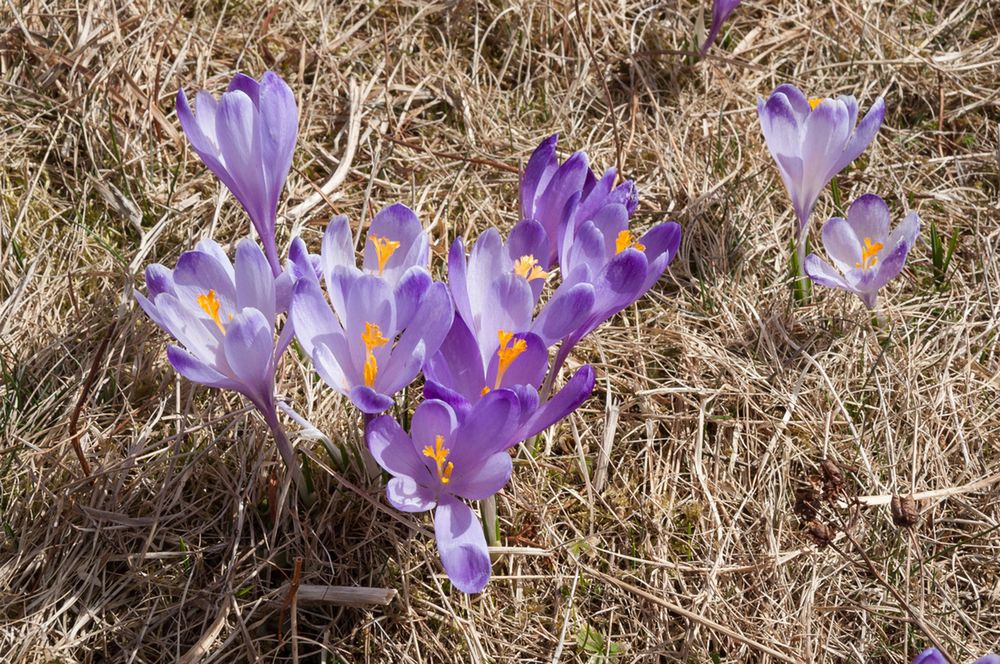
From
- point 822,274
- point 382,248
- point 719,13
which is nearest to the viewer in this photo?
point 382,248

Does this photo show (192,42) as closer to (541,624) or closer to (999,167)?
(541,624)

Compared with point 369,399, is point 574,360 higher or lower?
lower

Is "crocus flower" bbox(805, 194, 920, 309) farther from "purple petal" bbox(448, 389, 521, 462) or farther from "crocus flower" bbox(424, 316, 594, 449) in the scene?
"purple petal" bbox(448, 389, 521, 462)

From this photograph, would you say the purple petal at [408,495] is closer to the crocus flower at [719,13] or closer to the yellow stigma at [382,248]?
the yellow stigma at [382,248]

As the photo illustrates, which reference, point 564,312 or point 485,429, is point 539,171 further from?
point 485,429

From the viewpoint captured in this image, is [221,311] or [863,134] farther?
[863,134]

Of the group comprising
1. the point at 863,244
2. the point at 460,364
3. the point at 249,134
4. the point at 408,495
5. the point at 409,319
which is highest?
the point at 249,134

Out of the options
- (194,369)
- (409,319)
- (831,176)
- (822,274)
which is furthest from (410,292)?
(831,176)
